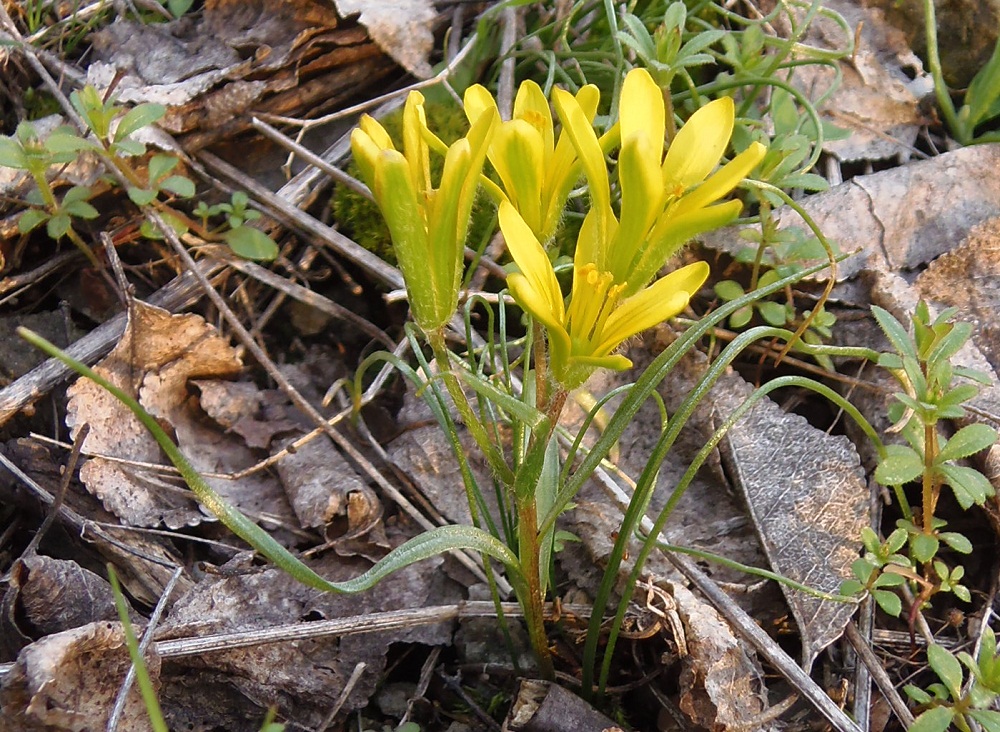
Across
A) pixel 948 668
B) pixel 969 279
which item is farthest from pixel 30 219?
pixel 969 279

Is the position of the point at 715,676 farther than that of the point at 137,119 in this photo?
No

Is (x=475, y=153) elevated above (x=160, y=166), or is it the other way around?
(x=475, y=153)

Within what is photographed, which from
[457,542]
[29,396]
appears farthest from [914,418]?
[29,396]

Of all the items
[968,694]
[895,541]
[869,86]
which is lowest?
[968,694]

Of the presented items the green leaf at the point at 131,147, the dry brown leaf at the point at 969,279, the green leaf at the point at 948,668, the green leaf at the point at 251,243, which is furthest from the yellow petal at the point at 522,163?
the dry brown leaf at the point at 969,279

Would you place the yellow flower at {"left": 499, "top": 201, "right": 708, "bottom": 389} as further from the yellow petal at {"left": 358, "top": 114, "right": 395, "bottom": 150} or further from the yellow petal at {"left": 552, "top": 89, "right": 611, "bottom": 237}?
the yellow petal at {"left": 358, "top": 114, "right": 395, "bottom": 150}

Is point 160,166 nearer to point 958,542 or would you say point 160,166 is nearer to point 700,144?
point 700,144
